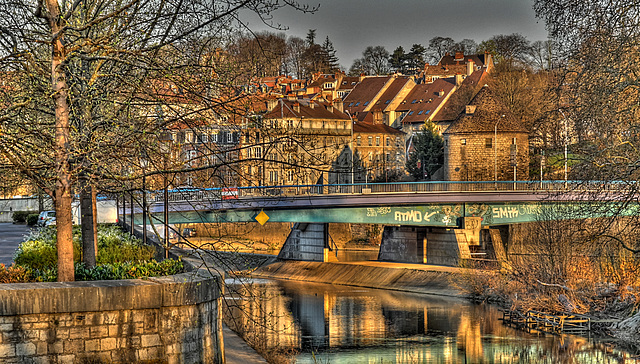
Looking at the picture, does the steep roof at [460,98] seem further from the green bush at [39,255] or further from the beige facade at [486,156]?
the green bush at [39,255]

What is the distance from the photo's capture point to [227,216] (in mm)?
57625

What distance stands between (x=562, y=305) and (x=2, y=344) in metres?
29.2

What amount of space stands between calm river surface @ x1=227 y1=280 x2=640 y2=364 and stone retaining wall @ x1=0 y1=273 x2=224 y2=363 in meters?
9.06

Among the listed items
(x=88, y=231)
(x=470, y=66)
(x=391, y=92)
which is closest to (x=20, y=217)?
(x=88, y=231)

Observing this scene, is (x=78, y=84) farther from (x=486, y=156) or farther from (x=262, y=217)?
(x=486, y=156)

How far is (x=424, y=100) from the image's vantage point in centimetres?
12431

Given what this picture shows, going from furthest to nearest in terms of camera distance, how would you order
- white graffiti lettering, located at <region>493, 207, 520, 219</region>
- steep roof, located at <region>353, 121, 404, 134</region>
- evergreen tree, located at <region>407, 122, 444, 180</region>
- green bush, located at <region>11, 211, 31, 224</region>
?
steep roof, located at <region>353, 121, 404, 134</region> → evergreen tree, located at <region>407, 122, 444, 180</region> → green bush, located at <region>11, 211, 31, 224</region> → white graffiti lettering, located at <region>493, 207, 520, 219</region>

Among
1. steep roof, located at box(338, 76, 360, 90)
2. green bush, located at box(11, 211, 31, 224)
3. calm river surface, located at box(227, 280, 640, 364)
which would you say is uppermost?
steep roof, located at box(338, 76, 360, 90)

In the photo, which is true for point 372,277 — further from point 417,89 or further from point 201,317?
point 417,89

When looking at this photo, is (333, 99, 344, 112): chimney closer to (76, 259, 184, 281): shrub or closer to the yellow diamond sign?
the yellow diamond sign

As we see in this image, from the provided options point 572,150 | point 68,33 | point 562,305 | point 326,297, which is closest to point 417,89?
point 326,297

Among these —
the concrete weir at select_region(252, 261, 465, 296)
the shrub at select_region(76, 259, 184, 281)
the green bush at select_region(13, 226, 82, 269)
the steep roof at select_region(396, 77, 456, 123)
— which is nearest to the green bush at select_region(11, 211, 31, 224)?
the concrete weir at select_region(252, 261, 465, 296)

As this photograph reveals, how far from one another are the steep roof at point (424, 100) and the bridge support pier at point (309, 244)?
55.2 metres

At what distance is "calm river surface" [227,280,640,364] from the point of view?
31.3m
